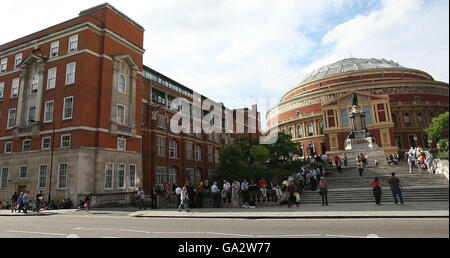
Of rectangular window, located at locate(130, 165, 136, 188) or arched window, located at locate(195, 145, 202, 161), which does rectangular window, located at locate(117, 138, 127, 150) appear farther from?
arched window, located at locate(195, 145, 202, 161)

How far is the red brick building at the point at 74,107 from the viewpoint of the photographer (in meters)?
28.0

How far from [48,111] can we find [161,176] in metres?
17.1

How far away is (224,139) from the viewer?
204 ft

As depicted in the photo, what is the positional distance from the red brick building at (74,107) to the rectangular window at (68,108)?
10 centimetres

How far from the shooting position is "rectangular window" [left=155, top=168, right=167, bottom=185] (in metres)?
40.2

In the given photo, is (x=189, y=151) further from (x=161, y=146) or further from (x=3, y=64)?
(x=3, y=64)

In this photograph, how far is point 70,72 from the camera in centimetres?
3031

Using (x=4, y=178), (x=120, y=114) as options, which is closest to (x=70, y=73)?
(x=120, y=114)

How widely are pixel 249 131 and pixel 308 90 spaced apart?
23.4 meters

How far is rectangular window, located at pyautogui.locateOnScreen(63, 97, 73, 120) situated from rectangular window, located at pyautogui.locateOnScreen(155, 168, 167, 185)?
15.0 metres

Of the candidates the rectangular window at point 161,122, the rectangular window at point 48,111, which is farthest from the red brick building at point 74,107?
the rectangular window at point 161,122

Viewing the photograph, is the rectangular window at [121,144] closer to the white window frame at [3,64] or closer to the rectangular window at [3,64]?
the white window frame at [3,64]
